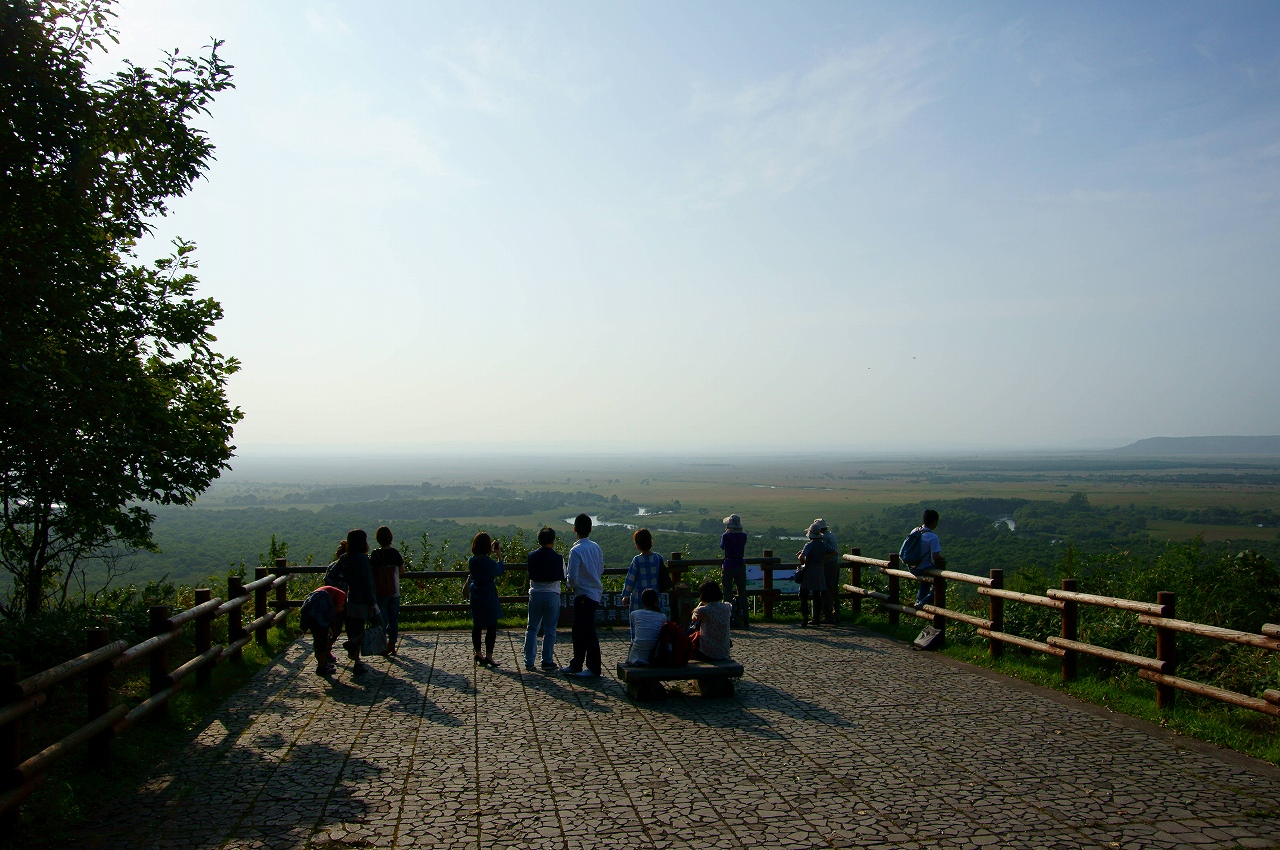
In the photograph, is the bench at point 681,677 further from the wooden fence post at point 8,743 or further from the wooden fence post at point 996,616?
the wooden fence post at point 8,743

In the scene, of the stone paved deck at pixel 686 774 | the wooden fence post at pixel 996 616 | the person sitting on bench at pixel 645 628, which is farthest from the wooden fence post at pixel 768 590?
the person sitting on bench at pixel 645 628

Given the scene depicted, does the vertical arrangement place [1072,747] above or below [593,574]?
below

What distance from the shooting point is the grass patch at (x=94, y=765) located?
17.8 feet

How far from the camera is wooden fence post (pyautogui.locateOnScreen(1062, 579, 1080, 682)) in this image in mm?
9633

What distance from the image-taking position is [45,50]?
9.21m

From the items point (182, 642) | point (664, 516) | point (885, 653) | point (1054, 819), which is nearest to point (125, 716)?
point (182, 642)

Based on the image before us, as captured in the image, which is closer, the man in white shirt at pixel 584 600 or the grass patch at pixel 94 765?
the grass patch at pixel 94 765

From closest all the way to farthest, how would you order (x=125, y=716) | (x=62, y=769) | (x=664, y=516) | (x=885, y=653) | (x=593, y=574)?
(x=62, y=769), (x=125, y=716), (x=593, y=574), (x=885, y=653), (x=664, y=516)

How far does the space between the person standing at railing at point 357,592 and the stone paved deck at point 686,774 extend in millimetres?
737

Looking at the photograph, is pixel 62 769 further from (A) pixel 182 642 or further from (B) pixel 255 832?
(A) pixel 182 642

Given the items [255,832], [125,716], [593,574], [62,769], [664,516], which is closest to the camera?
[255,832]

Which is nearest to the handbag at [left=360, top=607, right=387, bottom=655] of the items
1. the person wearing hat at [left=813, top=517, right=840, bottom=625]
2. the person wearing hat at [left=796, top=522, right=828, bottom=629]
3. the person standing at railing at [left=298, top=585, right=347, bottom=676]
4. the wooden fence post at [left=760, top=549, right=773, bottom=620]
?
the person standing at railing at [left=298, top=585, right=347, bottom=676]

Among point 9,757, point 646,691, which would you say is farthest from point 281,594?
point 9,757

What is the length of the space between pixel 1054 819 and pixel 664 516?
104 m
